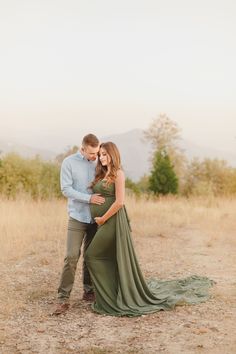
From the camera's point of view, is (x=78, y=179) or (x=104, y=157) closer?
(x=104, y=157)

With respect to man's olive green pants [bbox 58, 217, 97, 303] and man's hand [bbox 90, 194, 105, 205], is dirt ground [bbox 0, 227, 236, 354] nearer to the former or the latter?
man's olive green pants [bbox 58, 217, 97, 303]

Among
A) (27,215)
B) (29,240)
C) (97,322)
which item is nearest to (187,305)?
(97,322)

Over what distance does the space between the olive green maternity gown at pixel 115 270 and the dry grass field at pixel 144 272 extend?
0.17 meters

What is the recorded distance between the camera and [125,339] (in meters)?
5.29

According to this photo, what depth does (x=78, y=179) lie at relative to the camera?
618cm

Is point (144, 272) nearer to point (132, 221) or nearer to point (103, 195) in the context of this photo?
point (103, 195)

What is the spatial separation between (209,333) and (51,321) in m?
1.73

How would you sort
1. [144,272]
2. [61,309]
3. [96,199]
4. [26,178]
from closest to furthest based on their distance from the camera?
[96,199]
[61,309]
[144,272]
[26,178]

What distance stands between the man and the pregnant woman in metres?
0.11

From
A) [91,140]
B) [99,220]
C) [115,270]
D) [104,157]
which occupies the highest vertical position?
[91,140]

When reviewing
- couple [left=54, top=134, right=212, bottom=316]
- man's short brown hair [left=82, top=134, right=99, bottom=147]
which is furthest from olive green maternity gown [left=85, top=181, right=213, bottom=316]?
man's short brown hair [left=82, top=134, right=99, bottom=147]

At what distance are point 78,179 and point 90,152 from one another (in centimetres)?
37

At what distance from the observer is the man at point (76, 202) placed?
607 cm

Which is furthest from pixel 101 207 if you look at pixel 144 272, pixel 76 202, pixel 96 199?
pixel 144 272
